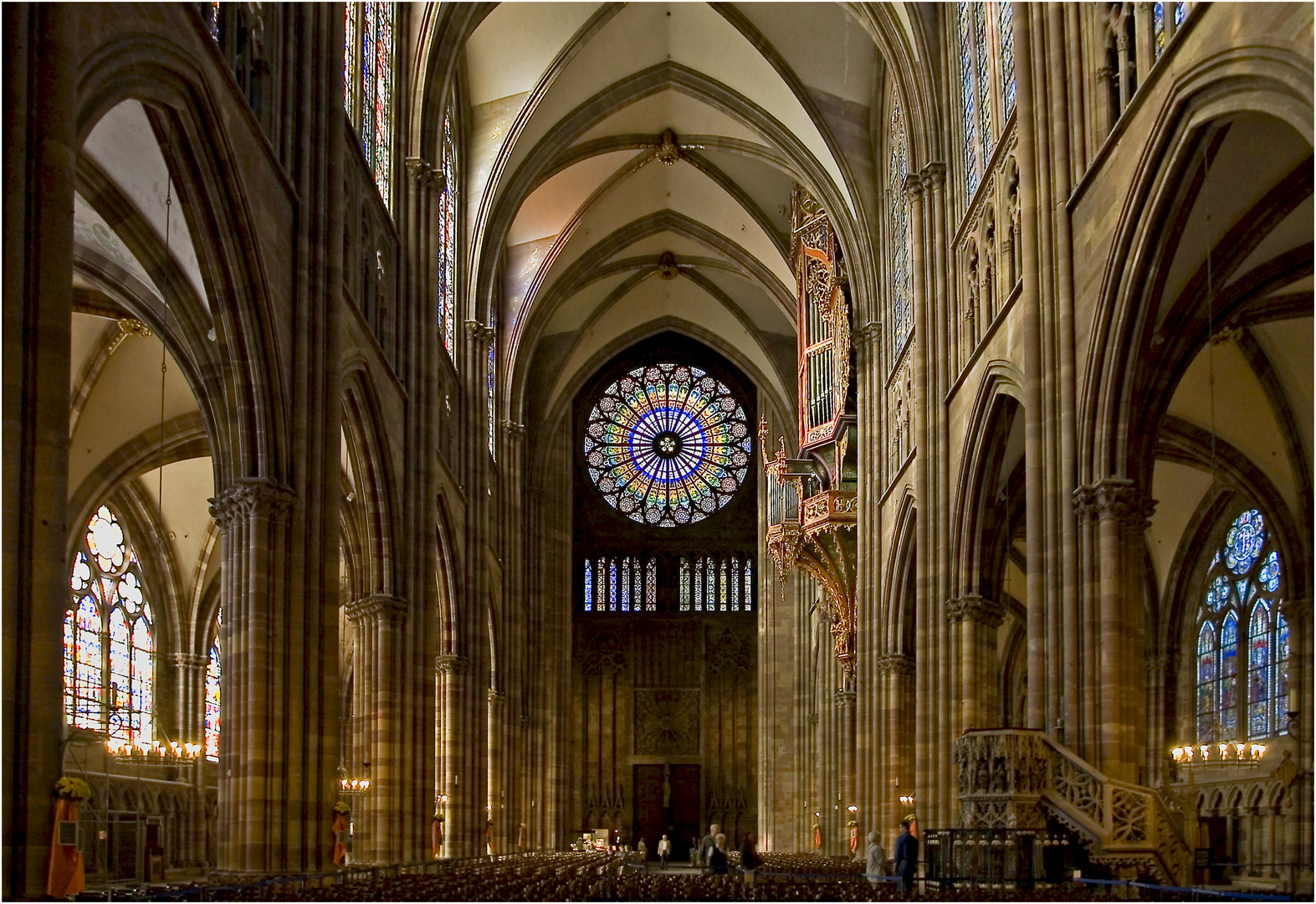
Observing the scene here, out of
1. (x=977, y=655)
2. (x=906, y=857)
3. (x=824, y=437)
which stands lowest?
(x=906, y=857)

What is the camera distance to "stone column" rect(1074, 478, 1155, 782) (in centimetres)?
1733

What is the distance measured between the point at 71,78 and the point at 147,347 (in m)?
17.4

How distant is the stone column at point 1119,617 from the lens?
17.3m

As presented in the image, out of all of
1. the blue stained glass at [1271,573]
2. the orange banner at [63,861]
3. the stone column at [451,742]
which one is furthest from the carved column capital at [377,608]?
the blue stained glass at [1271,573]

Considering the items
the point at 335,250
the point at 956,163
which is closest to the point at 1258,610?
the point at 956,163

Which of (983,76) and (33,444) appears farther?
(983,76)

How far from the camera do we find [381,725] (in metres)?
27.3

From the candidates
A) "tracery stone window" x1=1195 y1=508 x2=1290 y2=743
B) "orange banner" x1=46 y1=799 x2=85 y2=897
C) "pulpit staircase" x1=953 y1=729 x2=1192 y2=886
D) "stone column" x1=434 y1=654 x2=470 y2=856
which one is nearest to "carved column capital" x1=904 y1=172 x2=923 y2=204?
"tracery stone window" x1=1195 y1=508 x2=1290 y2=743

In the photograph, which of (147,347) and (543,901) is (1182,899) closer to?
(543,901)

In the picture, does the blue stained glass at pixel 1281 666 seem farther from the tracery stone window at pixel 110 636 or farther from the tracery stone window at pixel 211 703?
the tracery stone window at pixel 211 703

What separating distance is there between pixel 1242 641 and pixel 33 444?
26391 millimetres

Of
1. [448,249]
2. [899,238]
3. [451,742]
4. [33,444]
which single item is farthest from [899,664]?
[33,444]

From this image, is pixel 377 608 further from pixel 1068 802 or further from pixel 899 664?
pixel 1068 802

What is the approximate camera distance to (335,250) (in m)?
21.4
